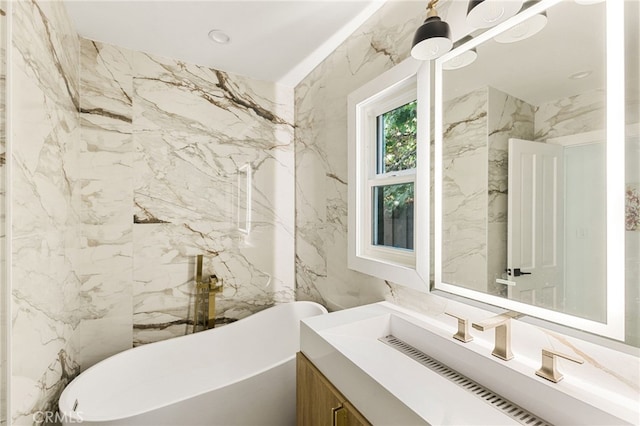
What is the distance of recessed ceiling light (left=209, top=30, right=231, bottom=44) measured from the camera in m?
1.85

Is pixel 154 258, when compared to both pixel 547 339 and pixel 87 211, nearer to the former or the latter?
pixel 87 211

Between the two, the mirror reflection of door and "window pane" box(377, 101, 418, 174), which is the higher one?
"window pane" box(377, 101, 418, 174)

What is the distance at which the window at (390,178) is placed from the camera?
1302 millimetres

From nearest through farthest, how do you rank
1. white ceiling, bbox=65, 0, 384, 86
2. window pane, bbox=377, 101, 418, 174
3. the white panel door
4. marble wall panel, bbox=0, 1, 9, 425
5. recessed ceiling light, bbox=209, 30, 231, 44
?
the white panel door
marble wall panel, bbox=0, 1, 9, 425
window pane, bbox=377, 101, 418, 174
white ceiling, bbox=65, 0, 384, 86
recessed ceiling light, bbox=209, 30, 231, 44

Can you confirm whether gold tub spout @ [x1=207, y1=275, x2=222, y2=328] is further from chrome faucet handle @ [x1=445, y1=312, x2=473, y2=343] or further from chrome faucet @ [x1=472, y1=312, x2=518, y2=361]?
chrome faucet @ [x1=472, y1=312, x2=518, y2=361]

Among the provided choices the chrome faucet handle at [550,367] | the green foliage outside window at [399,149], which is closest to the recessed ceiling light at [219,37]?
the green foliage outside window at [399,149]

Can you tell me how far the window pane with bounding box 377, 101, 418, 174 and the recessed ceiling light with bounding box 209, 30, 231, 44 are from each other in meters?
1.14

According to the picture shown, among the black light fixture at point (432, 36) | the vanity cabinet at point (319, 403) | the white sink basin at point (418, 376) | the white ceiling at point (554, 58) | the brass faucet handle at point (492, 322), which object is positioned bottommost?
the vanity cabinet at point (319, 403)

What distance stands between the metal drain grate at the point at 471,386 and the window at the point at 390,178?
271 mm

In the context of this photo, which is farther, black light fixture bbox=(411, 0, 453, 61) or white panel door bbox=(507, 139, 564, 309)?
black light fixture bbox=(411, 0, 453, 61)

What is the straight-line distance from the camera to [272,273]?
2502mm

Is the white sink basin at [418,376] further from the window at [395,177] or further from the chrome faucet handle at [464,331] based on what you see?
the window at [395,177]

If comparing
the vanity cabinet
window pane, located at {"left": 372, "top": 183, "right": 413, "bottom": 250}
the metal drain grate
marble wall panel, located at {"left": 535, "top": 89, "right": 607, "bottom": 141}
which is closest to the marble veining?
window pane, located at {"left": 372, "top": 183, "right": 413, "bottom": 250}

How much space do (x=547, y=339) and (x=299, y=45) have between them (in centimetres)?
206
